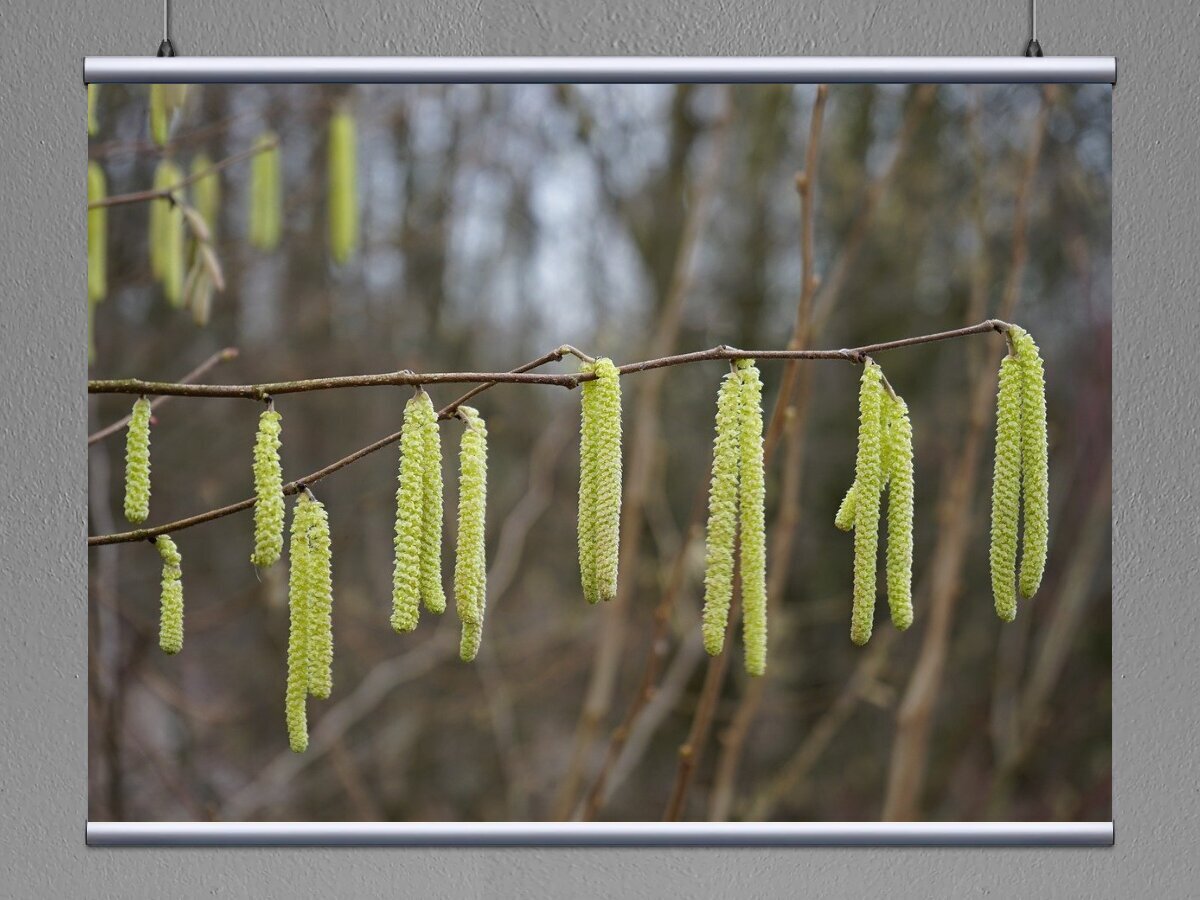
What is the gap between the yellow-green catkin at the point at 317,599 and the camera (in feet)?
2.52

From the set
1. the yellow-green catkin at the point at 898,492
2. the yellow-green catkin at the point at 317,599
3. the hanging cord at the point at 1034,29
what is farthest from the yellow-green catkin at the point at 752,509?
the hanging cord at the point at 1034,29

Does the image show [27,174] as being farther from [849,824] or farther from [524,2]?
[849,824]

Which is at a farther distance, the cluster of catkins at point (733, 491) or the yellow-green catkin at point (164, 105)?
the yellow-green catkin at point (164, 105)

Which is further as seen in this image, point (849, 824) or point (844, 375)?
point (844, 375)

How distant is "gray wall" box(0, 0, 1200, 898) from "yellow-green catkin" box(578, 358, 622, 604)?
461mm

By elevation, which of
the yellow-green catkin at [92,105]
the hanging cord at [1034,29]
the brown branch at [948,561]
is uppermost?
the hanging cord at [1034,29]

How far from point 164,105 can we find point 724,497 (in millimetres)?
780

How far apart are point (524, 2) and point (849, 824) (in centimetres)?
96

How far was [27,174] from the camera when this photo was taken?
1079 millimetres

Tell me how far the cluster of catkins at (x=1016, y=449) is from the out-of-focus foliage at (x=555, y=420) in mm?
771

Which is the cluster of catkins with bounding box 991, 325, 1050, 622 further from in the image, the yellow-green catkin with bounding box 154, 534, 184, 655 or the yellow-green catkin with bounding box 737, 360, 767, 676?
the yellow-green catkin with bounding box 154, 534, 184, 655

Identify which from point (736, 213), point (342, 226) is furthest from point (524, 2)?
point (736, 213)

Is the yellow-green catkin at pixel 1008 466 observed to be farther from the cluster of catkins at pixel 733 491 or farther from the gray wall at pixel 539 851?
the gray wall at pixel 539 851

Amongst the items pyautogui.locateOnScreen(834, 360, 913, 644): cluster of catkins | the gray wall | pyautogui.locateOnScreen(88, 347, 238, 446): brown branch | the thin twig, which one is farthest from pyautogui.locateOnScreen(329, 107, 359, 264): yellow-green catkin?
pyautogui.locateOnScreen(834, 360, 913, 644): cluster of catkins
